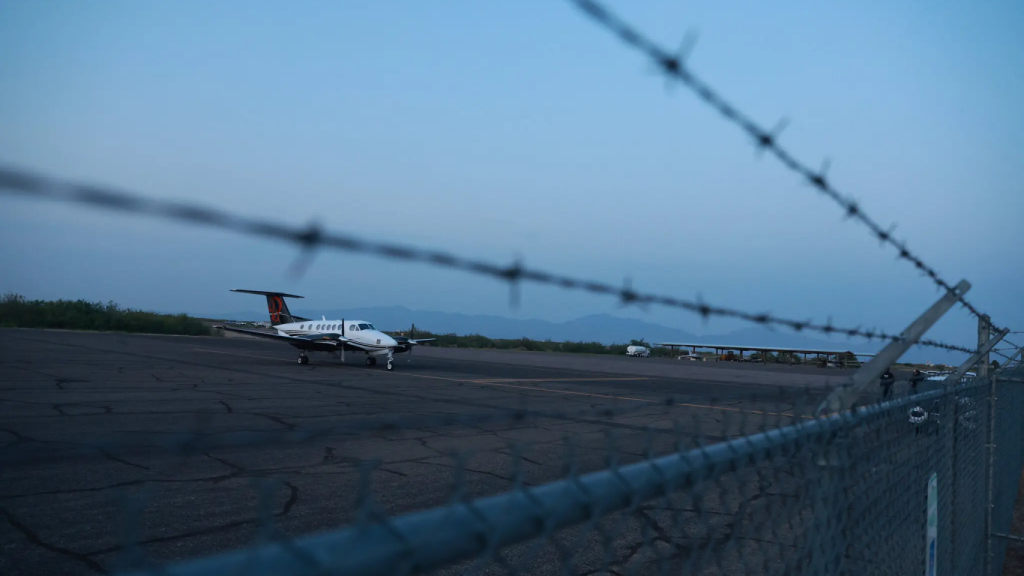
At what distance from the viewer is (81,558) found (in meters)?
4.79

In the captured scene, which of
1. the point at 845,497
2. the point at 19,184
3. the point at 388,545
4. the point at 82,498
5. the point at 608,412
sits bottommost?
the point at 82,498

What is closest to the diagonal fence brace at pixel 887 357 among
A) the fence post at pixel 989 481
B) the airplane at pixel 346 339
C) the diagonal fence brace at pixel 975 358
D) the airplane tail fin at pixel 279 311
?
the diagonal fence brace at pixel 975 358

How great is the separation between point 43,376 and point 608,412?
19.6 metres

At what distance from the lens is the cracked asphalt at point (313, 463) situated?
5.58 ft

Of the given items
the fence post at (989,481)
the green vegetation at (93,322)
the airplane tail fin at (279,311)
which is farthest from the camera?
the green vegetation at (93,322)

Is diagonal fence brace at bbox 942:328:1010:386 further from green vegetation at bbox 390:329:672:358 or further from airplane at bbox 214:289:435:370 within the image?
green vegetation at bbox 390:329:672:358

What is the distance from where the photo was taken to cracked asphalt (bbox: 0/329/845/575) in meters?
1.70

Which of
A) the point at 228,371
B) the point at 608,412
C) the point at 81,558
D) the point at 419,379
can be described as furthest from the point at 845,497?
the point at 228,371

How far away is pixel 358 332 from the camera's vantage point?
26.9 meters

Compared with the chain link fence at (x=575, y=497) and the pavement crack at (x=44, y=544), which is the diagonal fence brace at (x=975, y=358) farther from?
the pavement crack at (x=44, y=544)

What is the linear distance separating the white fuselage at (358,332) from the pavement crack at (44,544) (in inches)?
811

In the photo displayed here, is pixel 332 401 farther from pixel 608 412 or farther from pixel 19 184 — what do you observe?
pixel 19 184

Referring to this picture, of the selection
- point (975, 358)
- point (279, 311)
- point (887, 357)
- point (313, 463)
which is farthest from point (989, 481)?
point (279, 311)

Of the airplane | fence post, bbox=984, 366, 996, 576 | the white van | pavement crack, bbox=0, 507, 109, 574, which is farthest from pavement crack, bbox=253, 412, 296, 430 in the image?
the white van
